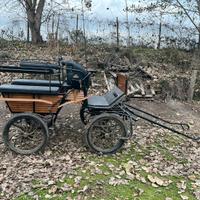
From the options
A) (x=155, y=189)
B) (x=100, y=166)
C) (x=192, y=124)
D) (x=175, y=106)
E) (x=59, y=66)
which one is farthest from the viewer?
(x=175, y=106)

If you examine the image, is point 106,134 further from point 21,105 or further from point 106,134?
point 21,105

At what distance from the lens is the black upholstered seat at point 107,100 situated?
657cm

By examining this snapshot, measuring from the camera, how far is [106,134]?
6586 mm

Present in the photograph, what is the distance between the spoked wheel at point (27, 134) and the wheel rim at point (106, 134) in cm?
76

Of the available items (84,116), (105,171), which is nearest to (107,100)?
(84,116)

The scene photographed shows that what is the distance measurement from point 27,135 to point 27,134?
0.06 ft

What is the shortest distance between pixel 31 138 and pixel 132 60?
652cm

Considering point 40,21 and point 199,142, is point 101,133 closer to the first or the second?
point 199,142

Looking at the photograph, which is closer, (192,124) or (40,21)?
(192,124)

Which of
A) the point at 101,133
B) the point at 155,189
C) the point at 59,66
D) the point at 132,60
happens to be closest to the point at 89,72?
the point at 59,66

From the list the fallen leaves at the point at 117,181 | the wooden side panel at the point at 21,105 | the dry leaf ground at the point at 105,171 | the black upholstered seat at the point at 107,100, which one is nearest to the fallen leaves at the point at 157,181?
the dry leaf ground at the point at 105,171

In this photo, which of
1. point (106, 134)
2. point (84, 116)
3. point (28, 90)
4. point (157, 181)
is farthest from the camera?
point (84, 116)

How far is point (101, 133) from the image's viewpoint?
662 cm

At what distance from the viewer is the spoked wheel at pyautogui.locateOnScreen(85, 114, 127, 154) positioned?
643cm
